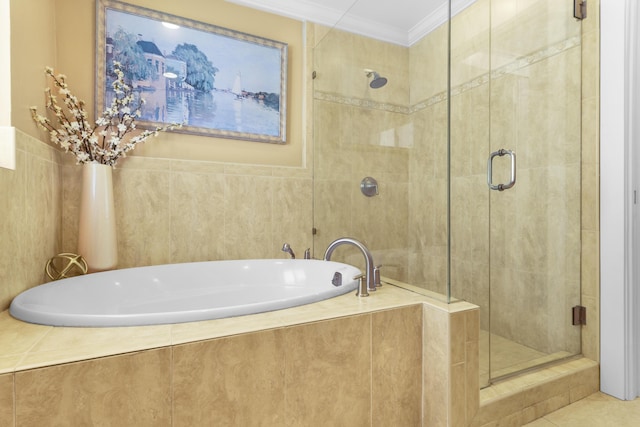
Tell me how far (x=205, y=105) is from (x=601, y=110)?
2150mm

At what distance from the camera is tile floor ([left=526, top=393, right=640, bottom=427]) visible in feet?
4.56

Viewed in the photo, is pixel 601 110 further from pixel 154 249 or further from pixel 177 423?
pixel 154 249

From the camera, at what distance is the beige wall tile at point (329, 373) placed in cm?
98

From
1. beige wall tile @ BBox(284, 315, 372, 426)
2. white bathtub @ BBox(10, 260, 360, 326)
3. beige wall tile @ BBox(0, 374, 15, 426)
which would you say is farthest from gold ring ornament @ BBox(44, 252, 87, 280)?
beige wall tile @ BBox(284, 315, 372, 426)

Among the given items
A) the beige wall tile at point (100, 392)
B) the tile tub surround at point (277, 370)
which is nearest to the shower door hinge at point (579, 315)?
the tile tub surround at point (277, 370)

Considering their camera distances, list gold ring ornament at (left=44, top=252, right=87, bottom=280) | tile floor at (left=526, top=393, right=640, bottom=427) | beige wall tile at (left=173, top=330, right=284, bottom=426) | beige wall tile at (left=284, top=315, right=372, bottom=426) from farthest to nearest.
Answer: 1. gold ring ornament at (left=44, top=252, right=87, bottom=280)
2. tile floor at (left=526, top=393, right=640, bottom=427)
3. beige wall tile at (left=284, top=315, right=372, bottom=426)
4. beige wall tile at (left=173, top=330, right=284, bottom=426)

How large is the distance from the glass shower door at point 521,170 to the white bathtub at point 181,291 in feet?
2.64

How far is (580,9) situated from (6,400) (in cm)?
264

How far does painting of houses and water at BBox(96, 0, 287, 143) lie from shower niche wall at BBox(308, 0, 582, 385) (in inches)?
29.5

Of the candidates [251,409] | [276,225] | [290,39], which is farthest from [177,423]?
[290,39]

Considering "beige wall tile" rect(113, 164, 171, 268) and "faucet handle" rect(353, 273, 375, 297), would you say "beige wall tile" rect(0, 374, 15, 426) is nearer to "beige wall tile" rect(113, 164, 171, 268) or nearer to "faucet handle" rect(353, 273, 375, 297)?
"faucet handle" rect(353, 273, 375, 297)

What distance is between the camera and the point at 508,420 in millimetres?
1334

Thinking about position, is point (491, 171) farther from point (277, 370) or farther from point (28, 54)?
point (28, 54)

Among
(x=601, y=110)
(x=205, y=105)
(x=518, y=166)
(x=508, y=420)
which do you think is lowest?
(x=508, y=420)
